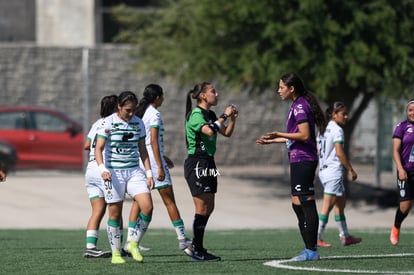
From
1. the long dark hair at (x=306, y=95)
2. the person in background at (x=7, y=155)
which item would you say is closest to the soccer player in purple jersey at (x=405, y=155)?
the long dark hair at (x=306, y=95)

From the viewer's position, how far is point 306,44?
25.4 m

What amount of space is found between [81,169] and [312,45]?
684 centimetres

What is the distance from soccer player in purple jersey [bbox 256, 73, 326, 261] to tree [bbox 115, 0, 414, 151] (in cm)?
1139

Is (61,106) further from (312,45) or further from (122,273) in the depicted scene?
(122,273)

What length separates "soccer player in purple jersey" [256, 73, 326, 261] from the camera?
1291cm

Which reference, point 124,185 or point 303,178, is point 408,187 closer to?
point 303,178

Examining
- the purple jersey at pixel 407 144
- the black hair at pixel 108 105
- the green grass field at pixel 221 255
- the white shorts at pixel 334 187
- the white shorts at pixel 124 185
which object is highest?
the black hair at pixel 108 105

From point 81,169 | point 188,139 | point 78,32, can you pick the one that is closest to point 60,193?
point 81,169

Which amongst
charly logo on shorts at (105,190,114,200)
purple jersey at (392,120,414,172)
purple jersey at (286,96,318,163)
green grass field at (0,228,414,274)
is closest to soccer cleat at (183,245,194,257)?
green grass field at (0,228,414,274)

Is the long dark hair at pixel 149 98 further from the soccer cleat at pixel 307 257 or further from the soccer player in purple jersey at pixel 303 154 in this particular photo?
the soccer cleat at pixel 307 257

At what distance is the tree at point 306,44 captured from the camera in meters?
24.9

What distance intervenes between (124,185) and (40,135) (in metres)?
15.6

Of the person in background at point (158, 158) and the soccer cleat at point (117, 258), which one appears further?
the person in background at point (158, 158)

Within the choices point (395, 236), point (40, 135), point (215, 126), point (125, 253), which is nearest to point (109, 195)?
point (215, 126)
